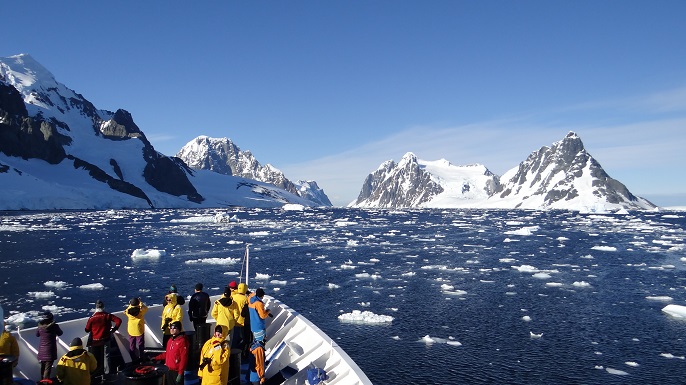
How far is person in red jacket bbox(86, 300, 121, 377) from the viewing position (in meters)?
10.4

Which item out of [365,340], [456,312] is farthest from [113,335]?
[456,312]

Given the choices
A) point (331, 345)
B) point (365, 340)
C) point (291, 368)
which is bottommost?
point (365, 340)

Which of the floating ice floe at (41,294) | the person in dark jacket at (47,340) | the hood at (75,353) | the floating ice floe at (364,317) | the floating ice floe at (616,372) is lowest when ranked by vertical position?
the floating ice floe at (41,294)

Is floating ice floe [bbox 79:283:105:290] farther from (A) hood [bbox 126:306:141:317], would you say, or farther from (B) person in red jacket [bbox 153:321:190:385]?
(B) person in red jacket [bbox 153:321:190:385]

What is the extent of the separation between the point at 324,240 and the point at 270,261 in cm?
1893

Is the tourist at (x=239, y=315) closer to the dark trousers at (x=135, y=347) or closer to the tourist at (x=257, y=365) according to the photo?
the tourist at (x=257, y=365)

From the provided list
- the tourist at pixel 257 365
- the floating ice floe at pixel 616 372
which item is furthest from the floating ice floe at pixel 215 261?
the floating ice floe at pixel 616 372

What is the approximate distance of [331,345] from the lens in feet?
36.0

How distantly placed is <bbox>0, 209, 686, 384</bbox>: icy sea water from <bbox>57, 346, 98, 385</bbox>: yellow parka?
30.5ft

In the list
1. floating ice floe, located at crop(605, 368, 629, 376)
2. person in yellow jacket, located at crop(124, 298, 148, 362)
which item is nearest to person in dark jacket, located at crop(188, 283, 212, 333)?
person in yellow jacket, located at crop(124, 298, 148, 362)

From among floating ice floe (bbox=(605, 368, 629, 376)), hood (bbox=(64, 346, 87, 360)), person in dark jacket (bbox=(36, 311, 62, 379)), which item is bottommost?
floating ice floe (bbox=(605, 368, 629, 376))

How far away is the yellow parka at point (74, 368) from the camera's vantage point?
25.5 ft

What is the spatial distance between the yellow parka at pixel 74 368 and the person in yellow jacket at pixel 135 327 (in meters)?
3.07

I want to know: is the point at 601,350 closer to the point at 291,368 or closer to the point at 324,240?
the point at 291,368
